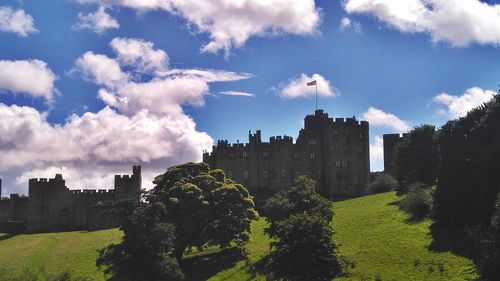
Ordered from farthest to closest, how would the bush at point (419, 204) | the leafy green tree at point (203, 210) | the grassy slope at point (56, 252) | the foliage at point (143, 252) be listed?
the grassy slope at point (56, 252), the bush at point (419, 204), the leafy green tree at point (203, 210), the foliage at point (143, 252)

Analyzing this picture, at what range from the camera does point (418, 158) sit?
8294 centimetres

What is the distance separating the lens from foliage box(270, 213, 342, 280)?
46.6m

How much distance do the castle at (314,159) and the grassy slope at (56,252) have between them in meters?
31.4

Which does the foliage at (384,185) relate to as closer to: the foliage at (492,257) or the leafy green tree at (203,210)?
the leafy green tree at (203,210)

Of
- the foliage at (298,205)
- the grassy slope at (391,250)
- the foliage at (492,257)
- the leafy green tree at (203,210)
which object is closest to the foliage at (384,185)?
the grassy slope at (391,250)

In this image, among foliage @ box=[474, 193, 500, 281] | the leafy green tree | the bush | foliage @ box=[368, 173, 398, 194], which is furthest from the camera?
foliage @ box=[368, 173, 398, 194]

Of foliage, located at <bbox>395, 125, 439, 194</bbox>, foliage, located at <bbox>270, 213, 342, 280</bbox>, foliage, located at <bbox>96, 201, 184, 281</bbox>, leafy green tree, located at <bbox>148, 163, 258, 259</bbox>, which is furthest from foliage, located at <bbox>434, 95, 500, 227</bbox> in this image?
foliage, located at <bbox>96, 201, 184, 281</bbox>

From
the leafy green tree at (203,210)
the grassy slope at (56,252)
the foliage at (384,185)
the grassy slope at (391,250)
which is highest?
the foliage at (384,185)

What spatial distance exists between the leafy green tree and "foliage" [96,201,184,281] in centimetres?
592

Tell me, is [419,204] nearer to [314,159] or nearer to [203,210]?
[203,210]

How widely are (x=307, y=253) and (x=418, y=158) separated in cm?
4111

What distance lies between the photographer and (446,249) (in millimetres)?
52219

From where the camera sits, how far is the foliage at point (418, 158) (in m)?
81.2

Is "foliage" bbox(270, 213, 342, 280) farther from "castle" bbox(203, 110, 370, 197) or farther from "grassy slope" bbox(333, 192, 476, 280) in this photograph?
Answer: "castle" bbox(203, 110, 370, 197)
